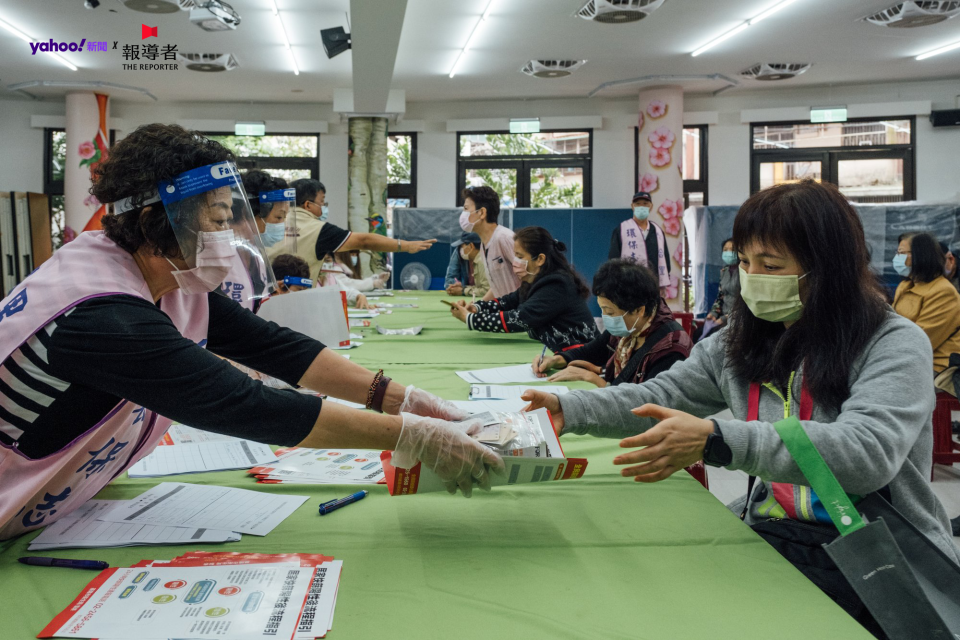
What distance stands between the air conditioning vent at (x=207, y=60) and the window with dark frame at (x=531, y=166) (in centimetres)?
364

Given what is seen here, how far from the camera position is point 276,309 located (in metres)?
2.32

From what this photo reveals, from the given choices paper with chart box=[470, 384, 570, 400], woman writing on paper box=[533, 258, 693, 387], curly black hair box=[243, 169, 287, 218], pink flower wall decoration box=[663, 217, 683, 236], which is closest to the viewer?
paper with chart box=[470, 384, 570, 400]

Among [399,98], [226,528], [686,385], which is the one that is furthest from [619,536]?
[399,98]

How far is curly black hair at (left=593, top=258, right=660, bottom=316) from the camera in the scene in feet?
7.72

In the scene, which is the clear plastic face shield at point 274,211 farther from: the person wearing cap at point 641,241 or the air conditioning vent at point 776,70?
the air conditioning vent at point 776,70

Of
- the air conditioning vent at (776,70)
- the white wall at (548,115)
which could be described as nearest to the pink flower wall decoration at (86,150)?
the white wall at (548,115)

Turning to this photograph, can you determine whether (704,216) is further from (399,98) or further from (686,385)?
(686,385)

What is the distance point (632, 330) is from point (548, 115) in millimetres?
8427

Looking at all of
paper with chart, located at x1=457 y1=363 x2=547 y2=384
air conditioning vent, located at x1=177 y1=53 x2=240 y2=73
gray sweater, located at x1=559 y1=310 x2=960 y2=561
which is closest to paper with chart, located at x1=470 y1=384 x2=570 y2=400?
paper with chart, located at x1=457 y1=363 x2=547 y2=384

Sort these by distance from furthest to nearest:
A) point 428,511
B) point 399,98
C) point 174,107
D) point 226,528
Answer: point 174,107
point 399,98
point 428,511
point 226,528

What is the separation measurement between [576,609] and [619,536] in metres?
0.24

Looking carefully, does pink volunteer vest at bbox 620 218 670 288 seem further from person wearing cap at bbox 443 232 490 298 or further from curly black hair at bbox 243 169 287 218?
curly black hair at bbox 243 169 287 218

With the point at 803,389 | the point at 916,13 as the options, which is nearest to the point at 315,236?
the point at 803,389

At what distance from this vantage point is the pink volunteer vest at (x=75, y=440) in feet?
3.34
